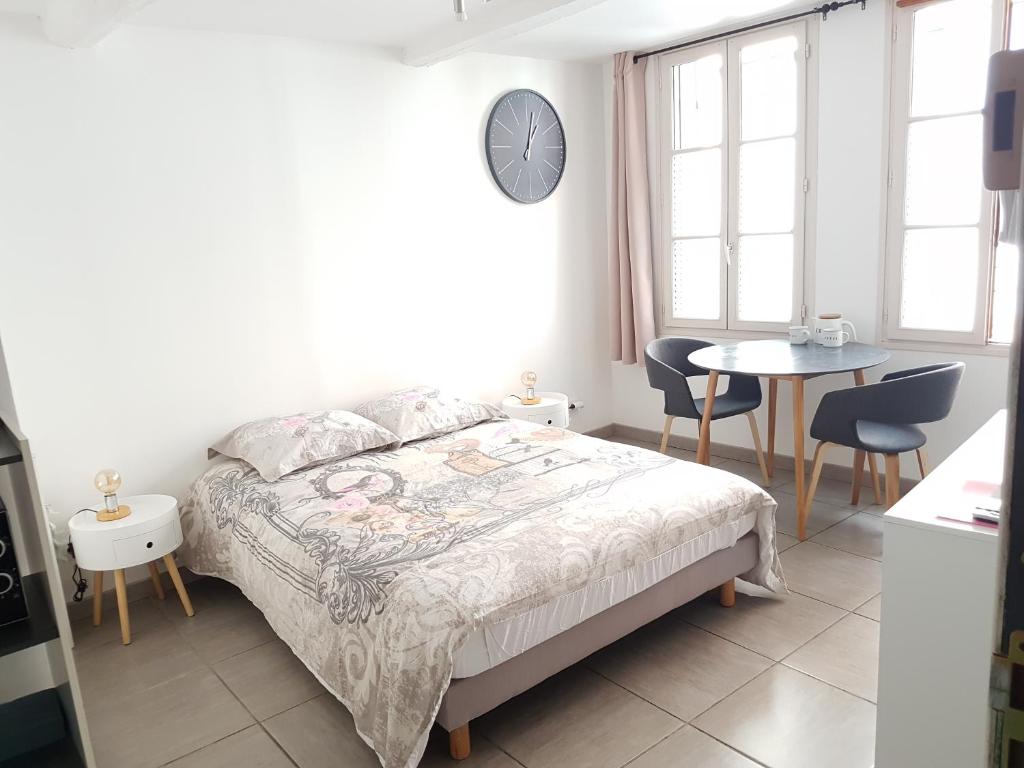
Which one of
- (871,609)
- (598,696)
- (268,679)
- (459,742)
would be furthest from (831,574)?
(268,679)

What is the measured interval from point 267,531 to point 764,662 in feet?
5.85

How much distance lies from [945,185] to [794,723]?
2.63m

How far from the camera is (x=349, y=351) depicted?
3.86 metres

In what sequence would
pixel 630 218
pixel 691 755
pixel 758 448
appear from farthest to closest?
pixel 630 218
pixel 758 448
pixel 691 755

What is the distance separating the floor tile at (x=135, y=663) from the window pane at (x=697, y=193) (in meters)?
3.46

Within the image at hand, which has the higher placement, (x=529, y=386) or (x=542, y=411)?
(x=529, y=386)

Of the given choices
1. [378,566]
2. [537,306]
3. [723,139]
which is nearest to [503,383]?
[537,306]

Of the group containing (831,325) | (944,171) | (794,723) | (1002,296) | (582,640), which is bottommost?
(794,723)

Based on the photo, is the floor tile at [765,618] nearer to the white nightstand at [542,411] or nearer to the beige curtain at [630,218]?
the white nightstand at [542,411]

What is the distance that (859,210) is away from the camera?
3.86 meters

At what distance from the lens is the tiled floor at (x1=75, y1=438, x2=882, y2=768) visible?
7.21ft

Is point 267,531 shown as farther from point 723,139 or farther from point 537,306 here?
point 723,139

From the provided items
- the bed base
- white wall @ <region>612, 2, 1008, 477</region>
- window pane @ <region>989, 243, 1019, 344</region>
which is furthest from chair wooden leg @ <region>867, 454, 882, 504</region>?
the bed base

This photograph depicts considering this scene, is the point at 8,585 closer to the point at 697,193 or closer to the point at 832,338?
the point at 832,338
